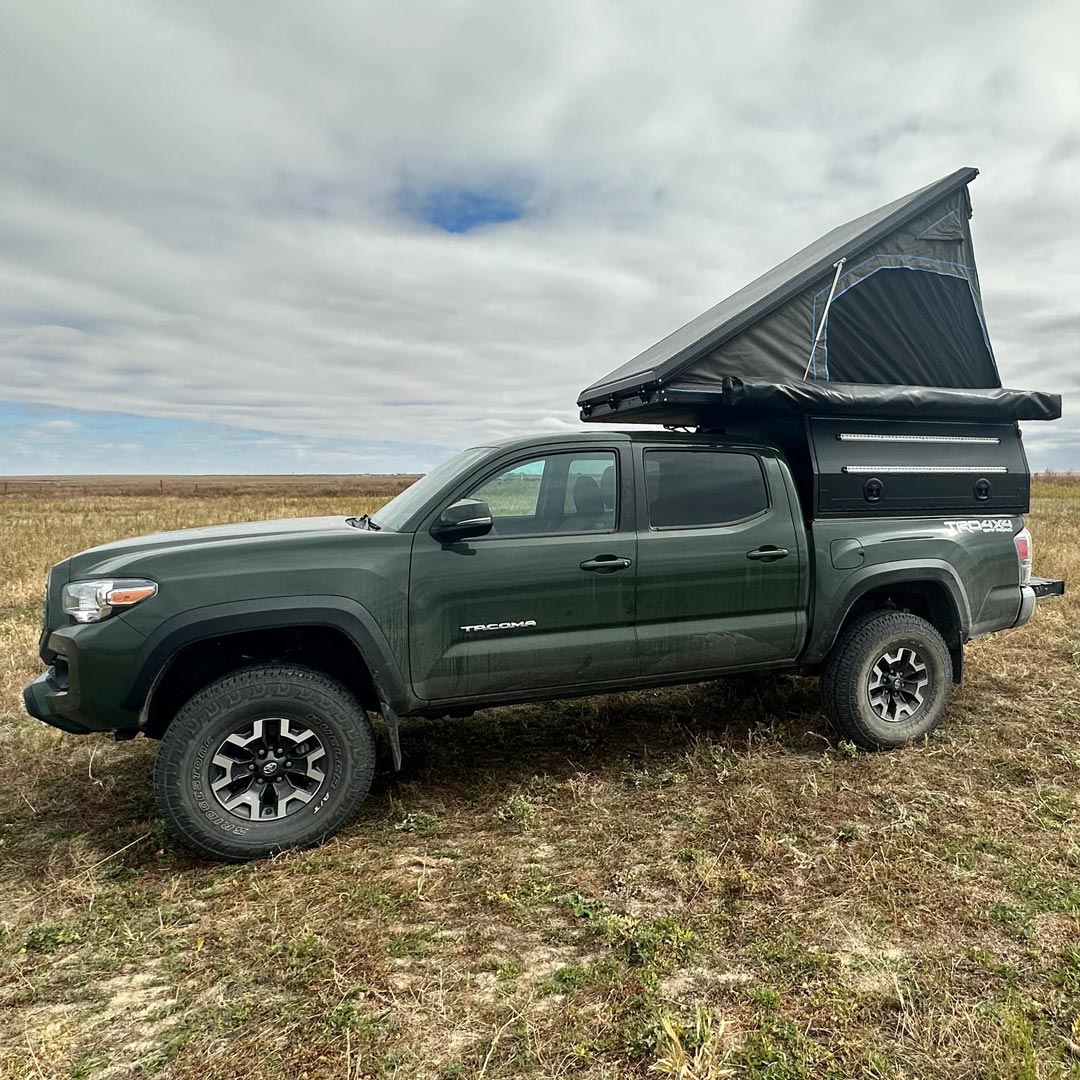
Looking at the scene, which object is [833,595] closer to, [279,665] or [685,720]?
[685,720]

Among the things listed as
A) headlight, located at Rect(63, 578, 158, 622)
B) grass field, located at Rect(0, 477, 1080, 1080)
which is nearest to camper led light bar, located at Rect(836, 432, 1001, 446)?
grass field, located at Rect(0, 477, 1080, 1080)

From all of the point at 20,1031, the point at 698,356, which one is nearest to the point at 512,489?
the point at 698,356

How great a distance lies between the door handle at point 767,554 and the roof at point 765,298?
1068mm

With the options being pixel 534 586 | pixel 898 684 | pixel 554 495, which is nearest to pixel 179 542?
pixel 534 586

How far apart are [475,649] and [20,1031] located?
2108mm

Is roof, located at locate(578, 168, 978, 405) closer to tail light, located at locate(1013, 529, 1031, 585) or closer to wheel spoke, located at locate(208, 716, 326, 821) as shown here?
tail light, located at locate(1013, 529, 1031, 585)

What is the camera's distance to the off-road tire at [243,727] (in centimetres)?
327

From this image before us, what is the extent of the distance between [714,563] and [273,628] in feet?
7.44

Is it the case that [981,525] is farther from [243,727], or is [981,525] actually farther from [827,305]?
[243,727]

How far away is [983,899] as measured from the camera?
2982 mm

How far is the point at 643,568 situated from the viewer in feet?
13.4

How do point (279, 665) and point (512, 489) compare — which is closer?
point (279, 665)

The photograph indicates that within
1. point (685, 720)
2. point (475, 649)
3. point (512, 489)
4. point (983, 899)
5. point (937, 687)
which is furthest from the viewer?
point (685, 720)

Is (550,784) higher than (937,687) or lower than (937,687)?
lower
